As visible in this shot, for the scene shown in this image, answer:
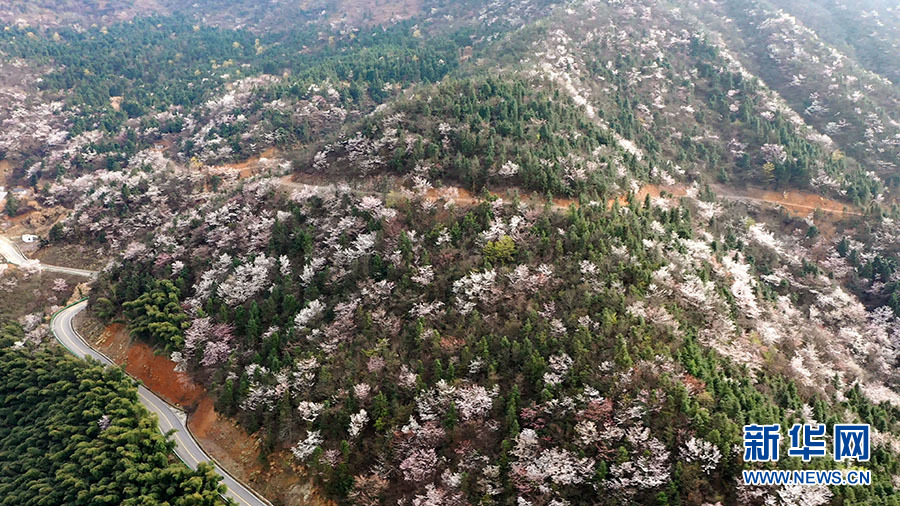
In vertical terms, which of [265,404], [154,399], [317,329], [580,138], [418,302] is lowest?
[154,399]

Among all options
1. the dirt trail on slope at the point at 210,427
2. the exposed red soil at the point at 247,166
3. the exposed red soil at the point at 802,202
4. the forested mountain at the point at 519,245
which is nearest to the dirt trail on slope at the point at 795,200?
the exposed red soil at the point at 802,202

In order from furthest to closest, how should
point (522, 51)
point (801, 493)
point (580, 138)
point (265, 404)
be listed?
1. point (522, 51)
2. point (580, 138)
3. point (265, 404)
4. point (801, 493)

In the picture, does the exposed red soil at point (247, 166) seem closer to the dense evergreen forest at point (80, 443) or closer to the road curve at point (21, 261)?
the road curve at point (21, 261)

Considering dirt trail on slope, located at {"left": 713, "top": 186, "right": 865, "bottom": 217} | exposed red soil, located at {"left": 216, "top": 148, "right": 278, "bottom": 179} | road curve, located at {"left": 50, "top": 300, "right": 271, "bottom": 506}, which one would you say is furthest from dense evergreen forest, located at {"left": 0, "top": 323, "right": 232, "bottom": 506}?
dirt trail on slope, located at {"left": 713, "top": 186, "right": 865, "bottom": 217}

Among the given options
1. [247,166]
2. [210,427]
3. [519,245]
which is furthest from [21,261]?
[519,245]

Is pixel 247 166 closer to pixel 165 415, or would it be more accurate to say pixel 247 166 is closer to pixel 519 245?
pixel 165 415

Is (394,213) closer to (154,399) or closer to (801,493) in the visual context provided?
(154,399)

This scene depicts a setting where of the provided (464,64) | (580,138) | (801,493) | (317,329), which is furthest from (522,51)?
(801,493)
